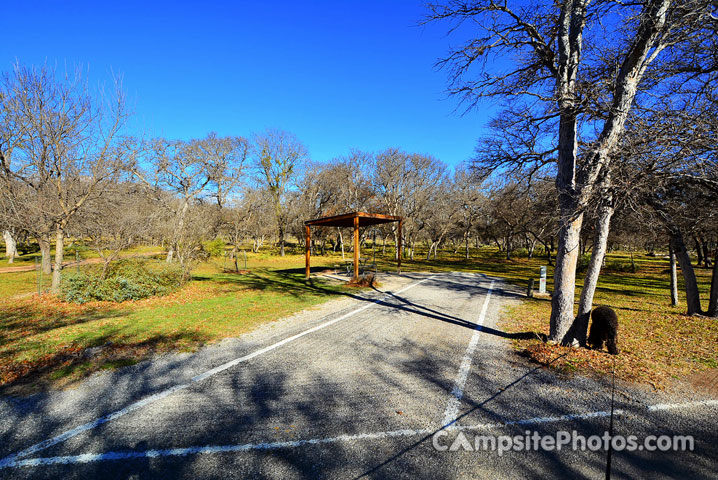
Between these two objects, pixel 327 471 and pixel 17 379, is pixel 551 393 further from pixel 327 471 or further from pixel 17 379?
pixel 17 379

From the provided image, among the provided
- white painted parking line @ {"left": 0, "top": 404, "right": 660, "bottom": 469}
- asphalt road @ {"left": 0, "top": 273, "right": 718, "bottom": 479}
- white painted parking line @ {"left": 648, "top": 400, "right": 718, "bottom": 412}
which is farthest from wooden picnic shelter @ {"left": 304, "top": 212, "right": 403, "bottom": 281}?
white painted parking line @ {"left": 648, "top": 400, "right": 718, "bottom": 412}

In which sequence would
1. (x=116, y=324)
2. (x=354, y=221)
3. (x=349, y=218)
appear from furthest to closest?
1. (x=349, y=218)
2. (x=354, y=221)
3. (x=116, y=324)

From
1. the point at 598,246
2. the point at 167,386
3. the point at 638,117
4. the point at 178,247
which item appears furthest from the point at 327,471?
the point at 178,247

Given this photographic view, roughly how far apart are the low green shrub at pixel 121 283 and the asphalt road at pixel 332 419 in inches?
245

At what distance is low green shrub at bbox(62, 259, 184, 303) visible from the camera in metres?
9.47

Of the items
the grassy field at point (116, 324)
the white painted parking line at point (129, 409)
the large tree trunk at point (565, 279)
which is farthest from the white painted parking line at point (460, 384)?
the grassy field at point (116, 324)

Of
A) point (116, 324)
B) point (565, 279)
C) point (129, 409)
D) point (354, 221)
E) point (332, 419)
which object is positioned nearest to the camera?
point (332, 419)

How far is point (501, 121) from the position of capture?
6.88m

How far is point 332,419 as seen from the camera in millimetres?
3443

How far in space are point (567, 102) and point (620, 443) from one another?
16.8ft

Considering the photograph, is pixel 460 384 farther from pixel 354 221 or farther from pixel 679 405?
pixel 354 221

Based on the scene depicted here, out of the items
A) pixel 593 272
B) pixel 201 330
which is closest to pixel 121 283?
pixel 201 330

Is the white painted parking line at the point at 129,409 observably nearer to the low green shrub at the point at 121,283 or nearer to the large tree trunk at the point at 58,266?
the low green shrub at the point at 121,283

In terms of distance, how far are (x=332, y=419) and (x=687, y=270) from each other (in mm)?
10555
